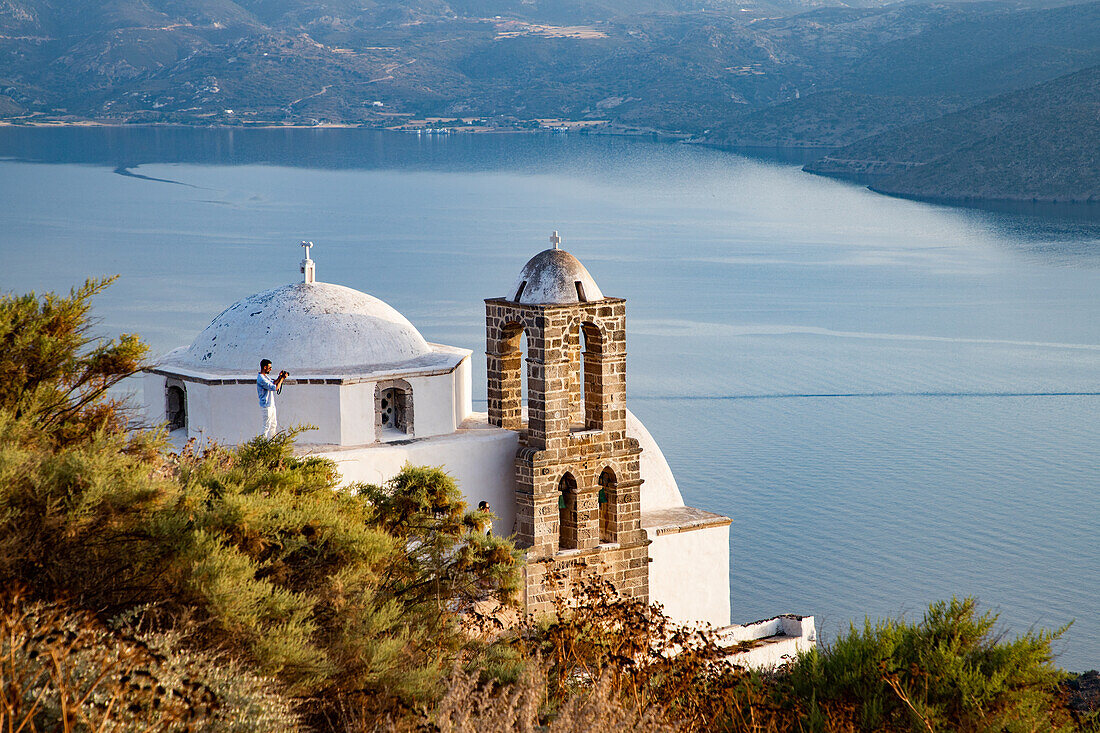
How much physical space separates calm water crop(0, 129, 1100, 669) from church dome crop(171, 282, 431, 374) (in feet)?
30.6

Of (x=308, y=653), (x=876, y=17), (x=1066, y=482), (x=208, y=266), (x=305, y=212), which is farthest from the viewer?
(x=876, y=17)

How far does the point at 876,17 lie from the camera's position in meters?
137

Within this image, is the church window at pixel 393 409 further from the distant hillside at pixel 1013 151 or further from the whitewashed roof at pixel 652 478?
the distant hillside at pixel 1013 151

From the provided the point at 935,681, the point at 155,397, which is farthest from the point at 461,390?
the point at 935,681

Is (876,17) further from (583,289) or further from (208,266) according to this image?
(583,289)

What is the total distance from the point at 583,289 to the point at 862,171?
249 ft

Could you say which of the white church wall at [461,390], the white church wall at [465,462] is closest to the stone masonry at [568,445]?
the white church wall at [465,462]

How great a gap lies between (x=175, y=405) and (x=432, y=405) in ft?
7.49

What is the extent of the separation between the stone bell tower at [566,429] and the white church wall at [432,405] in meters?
0.56

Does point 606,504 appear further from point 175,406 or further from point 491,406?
point 175,406

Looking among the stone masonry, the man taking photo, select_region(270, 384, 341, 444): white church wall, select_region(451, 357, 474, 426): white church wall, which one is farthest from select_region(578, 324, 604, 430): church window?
the man taking photo

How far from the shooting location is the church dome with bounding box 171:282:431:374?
1203 cm

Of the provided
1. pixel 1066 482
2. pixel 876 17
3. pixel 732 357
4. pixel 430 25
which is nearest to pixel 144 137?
pixel 430 25

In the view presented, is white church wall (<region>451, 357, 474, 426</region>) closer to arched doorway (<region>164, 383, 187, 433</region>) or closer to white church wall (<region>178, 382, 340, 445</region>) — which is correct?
white church wall (<region>178, 382, 340, 445</region>)
